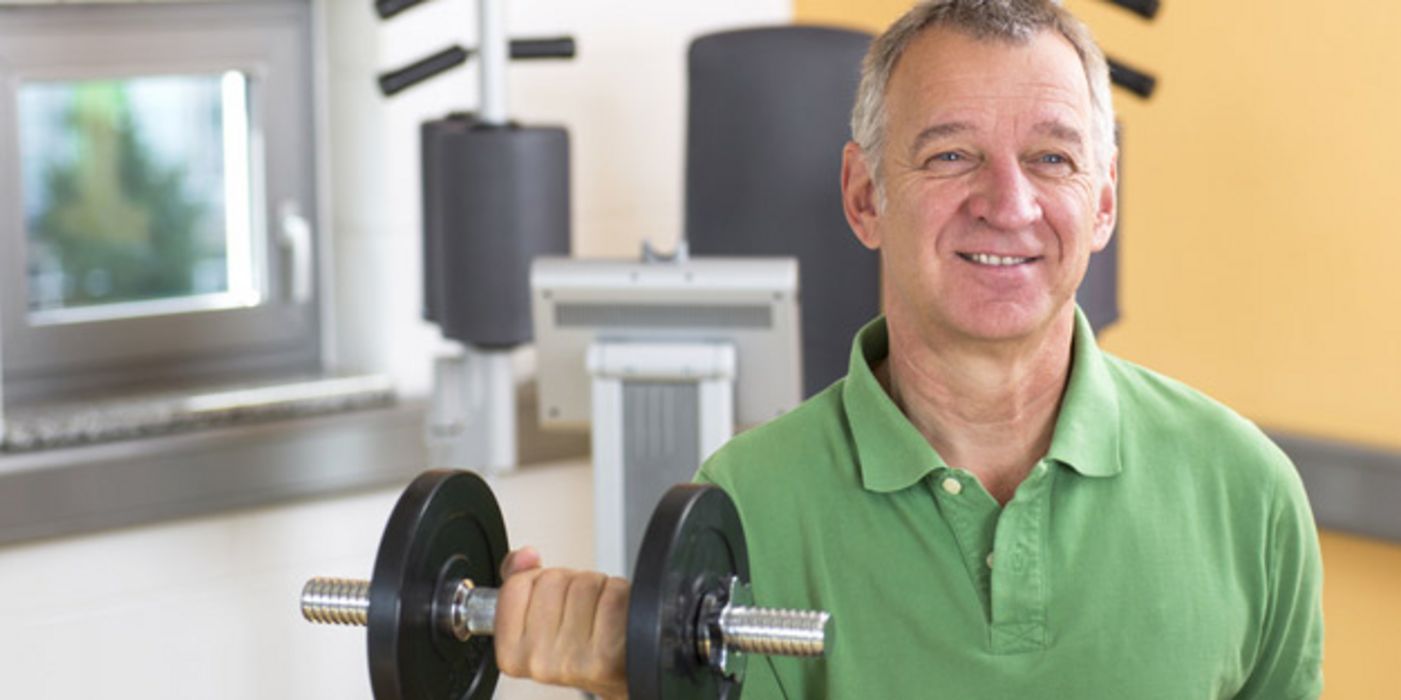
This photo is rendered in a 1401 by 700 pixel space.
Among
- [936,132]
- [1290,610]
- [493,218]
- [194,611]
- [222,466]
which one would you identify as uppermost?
[936,132]

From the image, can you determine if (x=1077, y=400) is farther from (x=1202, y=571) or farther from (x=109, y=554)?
(x=109, y=554)

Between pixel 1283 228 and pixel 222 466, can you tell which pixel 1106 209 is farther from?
pixel 222 466

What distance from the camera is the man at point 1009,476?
1.33 meters

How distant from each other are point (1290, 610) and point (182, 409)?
69.2 inches

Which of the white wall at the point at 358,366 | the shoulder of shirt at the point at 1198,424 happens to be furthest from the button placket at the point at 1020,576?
the white wall at the point at 358,366

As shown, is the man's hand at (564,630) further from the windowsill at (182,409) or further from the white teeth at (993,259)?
the windowsill at (182,409)

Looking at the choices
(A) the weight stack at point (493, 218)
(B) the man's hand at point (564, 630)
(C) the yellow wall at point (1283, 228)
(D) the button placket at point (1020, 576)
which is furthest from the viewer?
(C) the yellow wall at point (1283, 228)

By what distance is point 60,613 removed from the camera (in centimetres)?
261

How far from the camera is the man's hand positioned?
1196 millimetres

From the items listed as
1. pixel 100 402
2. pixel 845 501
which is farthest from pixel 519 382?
pixel 845 501

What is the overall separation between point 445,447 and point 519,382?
43cm

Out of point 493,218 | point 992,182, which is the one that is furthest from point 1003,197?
point 493,218

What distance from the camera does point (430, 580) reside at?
3.85 ft

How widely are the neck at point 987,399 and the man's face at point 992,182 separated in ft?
0.07
